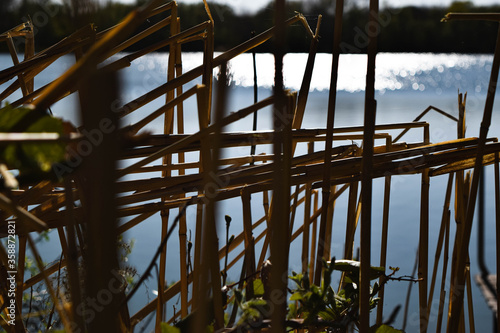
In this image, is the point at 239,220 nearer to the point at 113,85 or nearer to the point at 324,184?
the point at 324,184

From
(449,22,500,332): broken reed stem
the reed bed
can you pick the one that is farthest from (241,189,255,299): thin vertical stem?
(449,22,500,332): broken reed stem

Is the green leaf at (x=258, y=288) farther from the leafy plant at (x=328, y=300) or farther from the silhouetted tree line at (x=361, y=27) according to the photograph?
the silhouetted tree line at (x=361, y=27)

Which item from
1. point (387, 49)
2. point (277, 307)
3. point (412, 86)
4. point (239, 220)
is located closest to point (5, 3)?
point (277, 307)

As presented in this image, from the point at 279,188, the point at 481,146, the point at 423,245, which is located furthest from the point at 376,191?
the point at 279,188

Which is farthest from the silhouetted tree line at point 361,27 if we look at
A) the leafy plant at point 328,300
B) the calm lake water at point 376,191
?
the leafy plant at point 328,300

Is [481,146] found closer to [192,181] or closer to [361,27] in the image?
[192,181]

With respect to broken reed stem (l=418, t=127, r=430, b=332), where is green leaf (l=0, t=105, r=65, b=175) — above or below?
below

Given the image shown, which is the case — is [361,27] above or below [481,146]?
above

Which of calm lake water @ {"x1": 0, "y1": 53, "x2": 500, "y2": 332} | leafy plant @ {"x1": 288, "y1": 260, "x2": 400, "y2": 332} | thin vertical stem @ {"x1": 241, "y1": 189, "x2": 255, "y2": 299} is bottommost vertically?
leafy plant @ {"x1": 288, "y1": 260, "x2": 400, "y2": 332}

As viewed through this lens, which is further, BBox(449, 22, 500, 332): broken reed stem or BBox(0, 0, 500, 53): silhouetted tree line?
BBox(0, 0, 500, 53): silhouetted tree line

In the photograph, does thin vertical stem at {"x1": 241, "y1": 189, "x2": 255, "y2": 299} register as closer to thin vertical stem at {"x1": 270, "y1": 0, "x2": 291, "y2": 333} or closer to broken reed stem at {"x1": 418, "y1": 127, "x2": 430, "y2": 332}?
thin vertical stem at {"x1": 270, "y1": 0, "x2": 291, "y2": 333}

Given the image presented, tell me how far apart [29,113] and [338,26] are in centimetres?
18

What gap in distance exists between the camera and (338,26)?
0.90ft

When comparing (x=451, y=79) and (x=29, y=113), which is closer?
(x=29, y=113)
